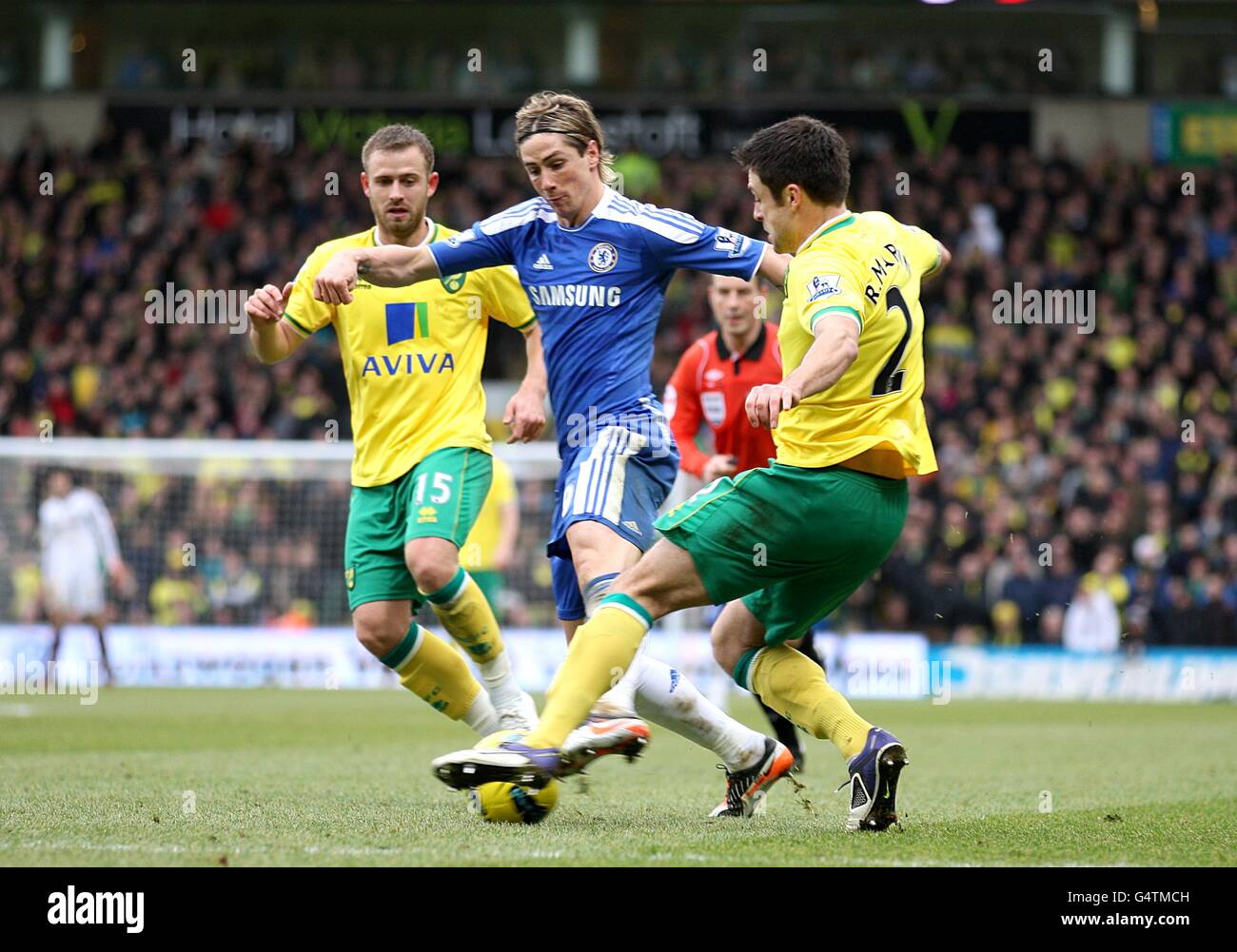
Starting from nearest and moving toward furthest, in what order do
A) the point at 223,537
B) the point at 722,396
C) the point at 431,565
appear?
the point at 431,565 < the point at 722,396 < the point at 223,537

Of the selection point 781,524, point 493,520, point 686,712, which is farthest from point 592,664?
point 493,520

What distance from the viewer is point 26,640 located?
50.9 ft

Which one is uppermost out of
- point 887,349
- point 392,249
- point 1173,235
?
point 1173,235

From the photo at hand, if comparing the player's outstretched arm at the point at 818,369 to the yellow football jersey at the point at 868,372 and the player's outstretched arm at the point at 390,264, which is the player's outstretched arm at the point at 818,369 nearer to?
the yellow football jersey at the point at 868,372

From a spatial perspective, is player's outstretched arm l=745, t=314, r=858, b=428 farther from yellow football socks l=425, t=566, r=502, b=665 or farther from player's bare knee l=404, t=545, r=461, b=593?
yellow football socks l=425, t=566, r=502, b=665

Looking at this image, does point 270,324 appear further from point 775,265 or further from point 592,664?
point 592,664

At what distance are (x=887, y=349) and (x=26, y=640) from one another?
1255 cm

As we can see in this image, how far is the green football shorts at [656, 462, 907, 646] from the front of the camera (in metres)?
4.95

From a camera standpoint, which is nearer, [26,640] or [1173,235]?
[26,640]

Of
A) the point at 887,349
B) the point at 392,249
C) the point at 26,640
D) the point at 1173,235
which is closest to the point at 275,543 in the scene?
the point at 26,640

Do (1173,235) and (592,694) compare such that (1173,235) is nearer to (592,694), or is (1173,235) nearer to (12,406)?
(12,406)

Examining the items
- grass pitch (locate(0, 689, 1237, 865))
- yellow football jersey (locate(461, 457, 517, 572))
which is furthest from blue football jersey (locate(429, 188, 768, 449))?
yellow football jersey (locate(461, 457, 517, 572))

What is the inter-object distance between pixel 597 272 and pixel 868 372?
4.11 ft

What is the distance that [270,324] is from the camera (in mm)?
6133
